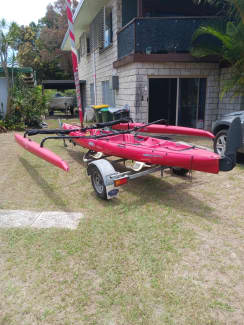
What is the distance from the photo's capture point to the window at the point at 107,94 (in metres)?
13.7

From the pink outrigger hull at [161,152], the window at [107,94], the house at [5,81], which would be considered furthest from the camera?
the house at [5,81]

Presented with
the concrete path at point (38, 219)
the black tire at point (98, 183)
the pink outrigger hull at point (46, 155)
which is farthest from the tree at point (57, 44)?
the concrete path at point (38, 219)

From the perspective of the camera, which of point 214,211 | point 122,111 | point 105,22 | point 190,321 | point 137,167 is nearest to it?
point 190,321

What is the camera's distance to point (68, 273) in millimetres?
2889

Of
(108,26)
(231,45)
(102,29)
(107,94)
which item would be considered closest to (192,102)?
(231,45)

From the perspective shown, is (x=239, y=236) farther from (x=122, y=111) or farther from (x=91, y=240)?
(x=122, y=111)

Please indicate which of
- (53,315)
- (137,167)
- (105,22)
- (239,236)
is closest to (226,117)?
(137,167)

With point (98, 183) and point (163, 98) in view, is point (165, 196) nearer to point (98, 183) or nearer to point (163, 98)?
point (98, 183)

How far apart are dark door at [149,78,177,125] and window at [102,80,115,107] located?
2.04m

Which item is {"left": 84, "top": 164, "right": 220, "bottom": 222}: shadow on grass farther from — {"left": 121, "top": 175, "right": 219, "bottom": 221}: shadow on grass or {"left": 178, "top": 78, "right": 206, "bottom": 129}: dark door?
{"left": 178, "top": 78, "right": 206, "bottom": 129}: dark door

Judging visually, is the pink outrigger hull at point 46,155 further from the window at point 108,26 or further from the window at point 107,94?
the window at point 108,26

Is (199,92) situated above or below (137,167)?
above

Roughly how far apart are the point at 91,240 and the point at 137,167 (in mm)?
1984

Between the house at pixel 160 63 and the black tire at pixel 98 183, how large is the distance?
584 cm
